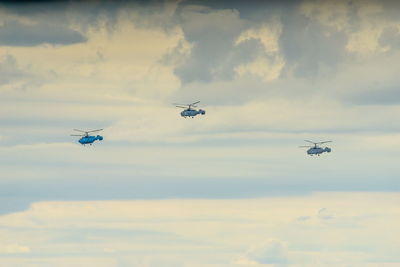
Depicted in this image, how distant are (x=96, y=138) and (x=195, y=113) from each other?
16.1 metres

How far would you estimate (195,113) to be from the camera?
190375 millimetres

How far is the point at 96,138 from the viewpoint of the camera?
602ft
